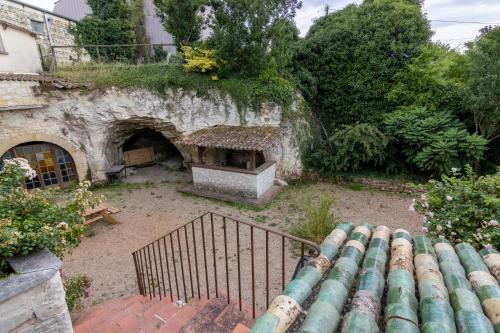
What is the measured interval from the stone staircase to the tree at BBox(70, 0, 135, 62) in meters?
13.7

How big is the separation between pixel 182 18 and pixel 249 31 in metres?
3.56

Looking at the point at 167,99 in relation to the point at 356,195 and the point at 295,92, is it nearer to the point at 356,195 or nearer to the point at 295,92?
the point at 295,92

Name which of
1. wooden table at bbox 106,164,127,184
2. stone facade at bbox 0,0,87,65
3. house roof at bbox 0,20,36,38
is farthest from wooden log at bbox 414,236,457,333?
stone facade at bbox 0,0,87,65

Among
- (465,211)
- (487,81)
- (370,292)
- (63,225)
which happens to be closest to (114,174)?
(63,225)

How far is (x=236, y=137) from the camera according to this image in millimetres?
10406

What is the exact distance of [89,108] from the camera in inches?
430

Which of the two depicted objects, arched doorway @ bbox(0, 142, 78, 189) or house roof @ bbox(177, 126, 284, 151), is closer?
house roof @ bbox(177, 126, 284, 151)

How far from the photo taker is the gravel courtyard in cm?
661

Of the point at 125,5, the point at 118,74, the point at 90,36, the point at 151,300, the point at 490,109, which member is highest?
the point at 125,5

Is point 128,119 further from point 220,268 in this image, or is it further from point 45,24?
point 220,268

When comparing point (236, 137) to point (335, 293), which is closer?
point (335, 293)

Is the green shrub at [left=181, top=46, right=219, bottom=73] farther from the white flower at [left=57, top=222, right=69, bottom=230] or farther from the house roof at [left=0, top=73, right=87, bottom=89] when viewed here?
the white flower at [left=57, top=222, right=69, bottom=230]

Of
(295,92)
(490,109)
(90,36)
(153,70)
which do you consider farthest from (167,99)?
(490,109)

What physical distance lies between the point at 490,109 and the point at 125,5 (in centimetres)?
1847
